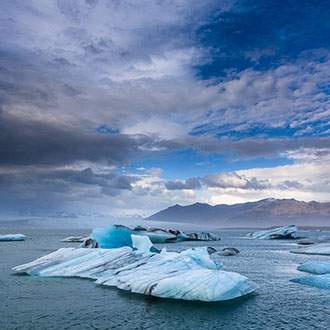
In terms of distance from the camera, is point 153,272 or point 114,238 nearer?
point 153,272

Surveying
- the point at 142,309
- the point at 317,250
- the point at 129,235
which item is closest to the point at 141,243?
the point at 129,235

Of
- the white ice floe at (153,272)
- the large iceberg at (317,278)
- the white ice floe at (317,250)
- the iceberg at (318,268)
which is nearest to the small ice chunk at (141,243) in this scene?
the white ice floe at (153,272)

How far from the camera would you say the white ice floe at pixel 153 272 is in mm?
14555

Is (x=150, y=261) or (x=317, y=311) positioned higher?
(x=150, y=261)

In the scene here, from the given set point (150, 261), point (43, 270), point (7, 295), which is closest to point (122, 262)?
point (150, 261)

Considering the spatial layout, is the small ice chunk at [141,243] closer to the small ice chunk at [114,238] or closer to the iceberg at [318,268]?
the small ice chunk at [114,238]

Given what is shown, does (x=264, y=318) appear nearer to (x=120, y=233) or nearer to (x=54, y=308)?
(x=54, y=308)

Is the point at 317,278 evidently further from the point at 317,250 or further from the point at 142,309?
the point at 317,250

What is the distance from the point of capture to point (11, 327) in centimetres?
1113

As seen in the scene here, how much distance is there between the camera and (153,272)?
Answer: 1692 cm

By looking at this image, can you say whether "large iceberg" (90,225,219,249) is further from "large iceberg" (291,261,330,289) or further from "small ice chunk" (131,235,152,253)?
"large iceberg" (291,261,330,289)

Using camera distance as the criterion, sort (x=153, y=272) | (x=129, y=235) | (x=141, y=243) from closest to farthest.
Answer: (x=153, y=272), (x=141, y=243), (x=129, y=235)

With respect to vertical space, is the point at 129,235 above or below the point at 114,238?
above

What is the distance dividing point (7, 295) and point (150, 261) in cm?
656
